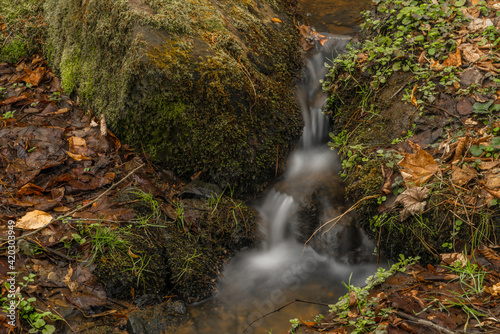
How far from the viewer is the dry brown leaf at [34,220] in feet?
9.78

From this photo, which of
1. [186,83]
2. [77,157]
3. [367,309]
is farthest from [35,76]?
[367,309]

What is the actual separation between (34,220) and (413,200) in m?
3.06

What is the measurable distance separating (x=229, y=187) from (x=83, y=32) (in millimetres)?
2379

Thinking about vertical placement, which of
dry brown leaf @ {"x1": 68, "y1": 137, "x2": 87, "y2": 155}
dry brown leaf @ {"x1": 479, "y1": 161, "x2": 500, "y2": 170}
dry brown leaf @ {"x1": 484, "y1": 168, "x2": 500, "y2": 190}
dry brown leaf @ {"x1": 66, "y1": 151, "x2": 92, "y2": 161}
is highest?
dry brown leaf @ {"x1": 479, "y1": 161, "x2": 500, "y2": 170}

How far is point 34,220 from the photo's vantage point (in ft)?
9.96

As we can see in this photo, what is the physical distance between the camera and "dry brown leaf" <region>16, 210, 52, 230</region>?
2.98 m

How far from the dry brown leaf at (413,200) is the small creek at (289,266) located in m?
0.70

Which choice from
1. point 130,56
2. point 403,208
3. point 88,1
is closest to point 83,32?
point 88,1

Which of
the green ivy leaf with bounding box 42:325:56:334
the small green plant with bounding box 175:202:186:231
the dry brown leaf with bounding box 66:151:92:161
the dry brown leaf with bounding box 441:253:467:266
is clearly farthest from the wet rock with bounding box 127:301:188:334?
the dry brown leaf with bounding box 441:253:467:266

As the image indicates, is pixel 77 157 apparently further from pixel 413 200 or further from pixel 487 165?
pixel 487 165

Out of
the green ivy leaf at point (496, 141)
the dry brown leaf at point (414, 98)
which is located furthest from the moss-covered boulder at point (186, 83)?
the green ivy leaf at point (496, 141)

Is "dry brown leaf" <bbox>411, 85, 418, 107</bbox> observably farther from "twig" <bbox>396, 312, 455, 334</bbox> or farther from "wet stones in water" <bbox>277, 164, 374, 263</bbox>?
"twig" <bbox>396, 312, 455, 334</bbox>

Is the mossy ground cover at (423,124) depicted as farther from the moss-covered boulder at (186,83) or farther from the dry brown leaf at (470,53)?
the moss-covered boulder at (186,83)

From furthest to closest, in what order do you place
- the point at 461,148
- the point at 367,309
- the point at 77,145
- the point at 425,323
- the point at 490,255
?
the point at 77,145 → the point at 461,148 → the point at 490,255 → the point at 367,309 → the point at 425,323
